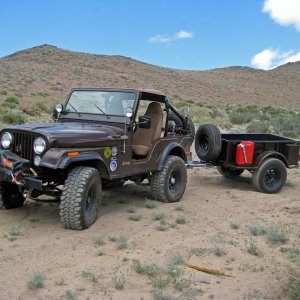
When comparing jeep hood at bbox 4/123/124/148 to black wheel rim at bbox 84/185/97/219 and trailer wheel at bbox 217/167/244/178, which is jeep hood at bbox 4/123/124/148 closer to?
black wheel rim at bbox 84/185/97/219

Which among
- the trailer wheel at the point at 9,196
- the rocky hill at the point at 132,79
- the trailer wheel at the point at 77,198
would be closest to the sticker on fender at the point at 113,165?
the trailer wheel at the point at 77,198

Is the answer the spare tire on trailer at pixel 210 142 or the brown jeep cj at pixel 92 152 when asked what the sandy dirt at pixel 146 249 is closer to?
the brown jeep cj at pixel 92 152

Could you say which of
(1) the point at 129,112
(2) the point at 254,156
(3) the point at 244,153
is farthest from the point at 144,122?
(2) the point at 254,156

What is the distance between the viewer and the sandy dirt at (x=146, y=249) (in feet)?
14.5

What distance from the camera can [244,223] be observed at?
6.75 metres

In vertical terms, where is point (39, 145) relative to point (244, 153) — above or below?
above

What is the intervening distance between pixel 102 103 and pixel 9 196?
2015 millimetres

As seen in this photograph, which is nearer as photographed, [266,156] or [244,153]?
[244,153]

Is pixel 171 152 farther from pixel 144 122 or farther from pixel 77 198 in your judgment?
pixel 77 198

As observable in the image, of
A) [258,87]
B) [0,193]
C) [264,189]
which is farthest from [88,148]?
[258,87]

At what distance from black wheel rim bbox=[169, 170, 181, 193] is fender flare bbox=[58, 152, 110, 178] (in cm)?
181

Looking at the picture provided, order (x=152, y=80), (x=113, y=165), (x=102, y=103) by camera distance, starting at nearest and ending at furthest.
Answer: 1. (x=113, y=165)
2. (x=102, y=103)
3. (x=152, y=80)

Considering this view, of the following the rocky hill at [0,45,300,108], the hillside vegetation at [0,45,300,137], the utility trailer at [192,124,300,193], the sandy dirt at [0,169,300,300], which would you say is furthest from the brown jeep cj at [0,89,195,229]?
the rocky hill at [0,45,300,108]

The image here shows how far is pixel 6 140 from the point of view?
6328 mm
